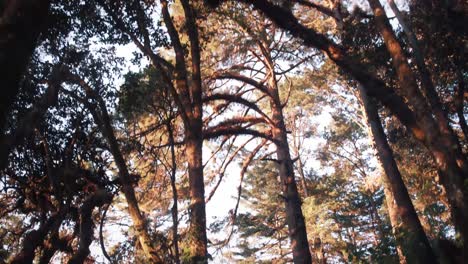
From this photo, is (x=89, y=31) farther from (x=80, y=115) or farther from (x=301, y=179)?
(x=301, y=179)

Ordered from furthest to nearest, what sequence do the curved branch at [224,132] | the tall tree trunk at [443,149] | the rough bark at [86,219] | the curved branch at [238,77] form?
the curved branch at [238,77] → the curved branch at [224,132] → the rough bark at [86,219] → the tall tree trunk at [443,149]

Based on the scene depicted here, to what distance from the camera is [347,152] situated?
29766 millimetres

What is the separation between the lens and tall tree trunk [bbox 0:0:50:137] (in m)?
2.98

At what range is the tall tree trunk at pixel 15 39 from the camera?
9.78 ft

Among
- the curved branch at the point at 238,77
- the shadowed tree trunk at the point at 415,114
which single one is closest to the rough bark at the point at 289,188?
the curved branch at the point at 238,77

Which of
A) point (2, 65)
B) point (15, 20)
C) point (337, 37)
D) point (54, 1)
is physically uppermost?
point (337, 37)

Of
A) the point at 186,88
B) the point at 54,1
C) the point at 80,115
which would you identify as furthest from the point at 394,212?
the point at 54,1

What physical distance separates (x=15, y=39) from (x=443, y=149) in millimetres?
7151

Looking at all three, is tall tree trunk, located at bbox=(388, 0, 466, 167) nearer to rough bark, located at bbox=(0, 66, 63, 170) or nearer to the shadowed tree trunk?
the shadowed tree trunk

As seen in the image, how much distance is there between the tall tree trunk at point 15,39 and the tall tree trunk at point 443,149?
22.5 feet

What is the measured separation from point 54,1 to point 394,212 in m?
12.4

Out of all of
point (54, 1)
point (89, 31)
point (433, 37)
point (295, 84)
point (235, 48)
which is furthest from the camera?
point (295, 84)

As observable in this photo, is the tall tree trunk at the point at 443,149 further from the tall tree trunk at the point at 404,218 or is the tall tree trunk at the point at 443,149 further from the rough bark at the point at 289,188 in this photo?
the rough bark at the point at 289,188

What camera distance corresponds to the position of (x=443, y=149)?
23.7 ft
